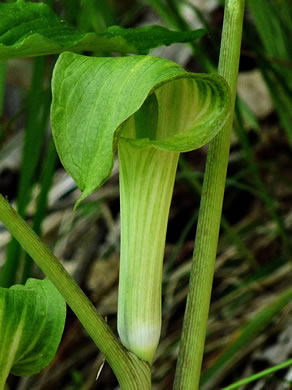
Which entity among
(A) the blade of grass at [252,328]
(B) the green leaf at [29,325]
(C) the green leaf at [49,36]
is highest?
(C) the green leaf at [49,36]

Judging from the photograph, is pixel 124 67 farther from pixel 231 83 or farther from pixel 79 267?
pixel 79 267

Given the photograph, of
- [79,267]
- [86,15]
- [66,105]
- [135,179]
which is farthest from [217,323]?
[66,105]

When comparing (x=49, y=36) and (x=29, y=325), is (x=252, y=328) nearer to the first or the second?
(x=29, y=325)

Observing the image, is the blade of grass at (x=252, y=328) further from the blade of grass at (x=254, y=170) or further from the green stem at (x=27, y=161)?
the green stem at (x=27, y=161)

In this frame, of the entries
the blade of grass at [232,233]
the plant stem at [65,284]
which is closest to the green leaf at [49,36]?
the plant stem at [65,284]

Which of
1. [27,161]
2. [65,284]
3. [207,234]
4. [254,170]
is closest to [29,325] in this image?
[65,284]
